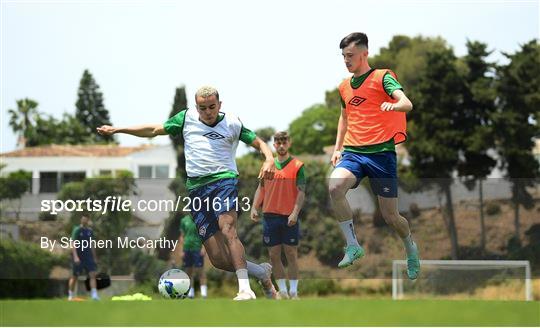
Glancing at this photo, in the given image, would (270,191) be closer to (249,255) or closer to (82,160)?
(249,255)

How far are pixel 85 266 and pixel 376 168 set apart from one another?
21.3 feet

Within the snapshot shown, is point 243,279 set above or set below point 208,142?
below

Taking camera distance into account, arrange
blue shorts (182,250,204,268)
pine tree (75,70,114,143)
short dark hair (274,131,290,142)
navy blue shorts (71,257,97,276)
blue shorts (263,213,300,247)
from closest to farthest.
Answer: short dark hair (274,131,290,142) → blue shorts (263,213,300,247) → blue shorts (182,250,204,268) → navy blue shorts (71,257,97,276) → pine tree (75,70,114,143)

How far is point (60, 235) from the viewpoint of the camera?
1716 centimetres

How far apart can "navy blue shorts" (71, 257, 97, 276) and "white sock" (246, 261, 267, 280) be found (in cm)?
362

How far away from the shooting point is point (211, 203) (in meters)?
14.2

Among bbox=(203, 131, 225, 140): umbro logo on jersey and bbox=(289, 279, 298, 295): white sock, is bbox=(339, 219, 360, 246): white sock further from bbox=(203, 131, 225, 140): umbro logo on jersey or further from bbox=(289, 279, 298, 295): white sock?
bbox=(289, 279, 298, 295): white sock

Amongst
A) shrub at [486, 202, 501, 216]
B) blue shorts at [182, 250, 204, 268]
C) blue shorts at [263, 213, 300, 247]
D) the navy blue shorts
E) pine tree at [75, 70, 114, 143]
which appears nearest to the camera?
blue shorts at [263, 213, 300, 247]

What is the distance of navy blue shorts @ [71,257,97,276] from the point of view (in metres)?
18.1

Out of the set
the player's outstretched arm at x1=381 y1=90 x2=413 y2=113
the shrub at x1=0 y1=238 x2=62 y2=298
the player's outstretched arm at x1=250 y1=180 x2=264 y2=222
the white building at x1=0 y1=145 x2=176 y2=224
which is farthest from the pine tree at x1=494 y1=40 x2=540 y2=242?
the player's outstretched arm at x1=381 y1=90 x2=413 y2=113

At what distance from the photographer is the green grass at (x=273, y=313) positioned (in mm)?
13156

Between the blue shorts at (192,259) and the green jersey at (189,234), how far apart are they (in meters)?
0.22

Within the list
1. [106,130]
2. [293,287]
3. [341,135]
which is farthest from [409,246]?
[293,287]

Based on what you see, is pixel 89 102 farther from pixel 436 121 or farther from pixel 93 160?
pixel 436 121
